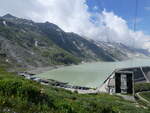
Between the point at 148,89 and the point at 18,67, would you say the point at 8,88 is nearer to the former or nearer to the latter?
the point at 148,89

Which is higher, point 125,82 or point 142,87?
point 125,82

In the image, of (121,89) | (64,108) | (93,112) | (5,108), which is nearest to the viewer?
(5,108)

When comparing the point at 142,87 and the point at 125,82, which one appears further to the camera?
the point at 142,87

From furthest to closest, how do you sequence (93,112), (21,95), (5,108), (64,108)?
(93,112) → (64,108) → (21,95) → (5,108)

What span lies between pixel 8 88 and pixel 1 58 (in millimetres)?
197308

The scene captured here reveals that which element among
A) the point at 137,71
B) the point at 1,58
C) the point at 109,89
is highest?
the point at 1,58

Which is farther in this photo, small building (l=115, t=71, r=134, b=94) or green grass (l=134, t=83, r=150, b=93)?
green grass (l=134, t=83, r=150, b=93)

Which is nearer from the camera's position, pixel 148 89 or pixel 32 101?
pixel 32 101

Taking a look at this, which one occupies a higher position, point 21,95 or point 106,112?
point 21,95

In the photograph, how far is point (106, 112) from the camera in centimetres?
1318

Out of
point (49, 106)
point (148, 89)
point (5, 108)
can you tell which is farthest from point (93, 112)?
point (148, 89)

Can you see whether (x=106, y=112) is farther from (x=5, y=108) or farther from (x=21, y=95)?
(x=5, y=108)

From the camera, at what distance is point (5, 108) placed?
767 cm

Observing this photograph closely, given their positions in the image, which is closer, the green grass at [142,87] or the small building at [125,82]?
the small building at [125,82]
